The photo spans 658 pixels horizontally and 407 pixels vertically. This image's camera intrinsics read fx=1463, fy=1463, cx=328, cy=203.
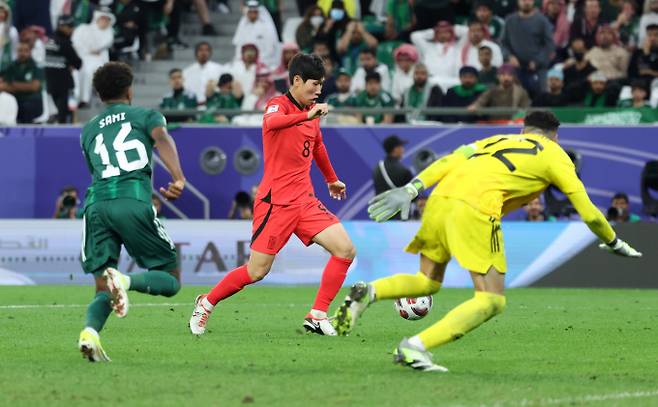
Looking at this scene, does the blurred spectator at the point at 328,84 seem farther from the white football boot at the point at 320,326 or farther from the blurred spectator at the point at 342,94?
the white football boot at the point at 320,326

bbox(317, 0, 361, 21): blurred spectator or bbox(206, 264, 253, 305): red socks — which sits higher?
bbox(317, 0, 361, 21): blurred spectator

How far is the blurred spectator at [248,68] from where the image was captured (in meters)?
24.2

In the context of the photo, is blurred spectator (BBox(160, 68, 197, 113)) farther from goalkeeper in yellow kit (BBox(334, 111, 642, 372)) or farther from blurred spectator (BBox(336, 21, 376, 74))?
goalkeeper in yellow kit (BBox(334, 111, 642, 372))

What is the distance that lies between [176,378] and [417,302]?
3.63m

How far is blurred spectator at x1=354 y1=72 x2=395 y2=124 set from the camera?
2236cm

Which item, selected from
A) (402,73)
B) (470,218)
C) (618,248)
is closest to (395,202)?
(470,218)

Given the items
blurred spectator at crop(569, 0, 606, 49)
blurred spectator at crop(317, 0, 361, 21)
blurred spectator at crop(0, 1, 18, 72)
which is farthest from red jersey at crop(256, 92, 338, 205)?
blurred spectator at crop(0, 1, 18, 72)

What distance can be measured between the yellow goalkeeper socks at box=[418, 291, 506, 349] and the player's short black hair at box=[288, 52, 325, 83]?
3282 mm

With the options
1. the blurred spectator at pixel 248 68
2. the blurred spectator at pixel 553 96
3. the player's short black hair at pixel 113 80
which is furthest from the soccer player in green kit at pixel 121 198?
the blurred spectator at pixel 248 68

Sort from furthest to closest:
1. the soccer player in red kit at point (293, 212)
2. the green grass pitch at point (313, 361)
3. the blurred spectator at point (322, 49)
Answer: the blurred spectator at point (322, 49)
the soccer player in red kit at point (293, 212)
the green grass pitch at point (313, 361)

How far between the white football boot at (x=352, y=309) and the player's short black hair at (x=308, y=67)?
2.97 metres

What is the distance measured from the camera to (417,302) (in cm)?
1211

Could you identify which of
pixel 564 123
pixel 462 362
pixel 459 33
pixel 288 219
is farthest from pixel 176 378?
pixel 459 33

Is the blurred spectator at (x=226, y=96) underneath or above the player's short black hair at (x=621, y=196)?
above
